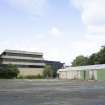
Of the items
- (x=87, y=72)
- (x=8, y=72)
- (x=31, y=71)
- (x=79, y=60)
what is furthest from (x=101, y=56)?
(x=31, y=71)

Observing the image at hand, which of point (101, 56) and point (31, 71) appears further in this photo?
point (31, 71)

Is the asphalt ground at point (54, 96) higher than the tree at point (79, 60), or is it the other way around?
the tree at point (79, 60)

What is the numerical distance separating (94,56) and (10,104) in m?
92.9

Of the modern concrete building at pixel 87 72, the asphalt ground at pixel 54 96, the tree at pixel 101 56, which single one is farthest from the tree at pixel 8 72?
the asphalt ground at pixel 54 96

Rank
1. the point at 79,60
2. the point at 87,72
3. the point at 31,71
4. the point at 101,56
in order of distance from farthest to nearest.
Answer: the point at 31,71
the point at 79,60
the point at 101,56
the point at 87,72

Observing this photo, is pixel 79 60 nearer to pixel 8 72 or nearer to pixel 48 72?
pixel 48 72

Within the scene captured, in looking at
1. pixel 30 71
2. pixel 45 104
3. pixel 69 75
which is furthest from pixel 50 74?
pixel 45 104

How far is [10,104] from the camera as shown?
47.2 feet

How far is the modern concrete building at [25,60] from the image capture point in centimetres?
13188

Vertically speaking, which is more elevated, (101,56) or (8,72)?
(101,56)

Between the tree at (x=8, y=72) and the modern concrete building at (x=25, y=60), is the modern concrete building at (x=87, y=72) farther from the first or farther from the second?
the modern concrete building at (x=25, y=60)

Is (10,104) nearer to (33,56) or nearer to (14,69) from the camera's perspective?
(14,69)

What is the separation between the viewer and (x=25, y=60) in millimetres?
137625

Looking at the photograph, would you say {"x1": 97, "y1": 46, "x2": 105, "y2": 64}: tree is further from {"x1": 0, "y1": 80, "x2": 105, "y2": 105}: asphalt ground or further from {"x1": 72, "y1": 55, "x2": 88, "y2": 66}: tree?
{"x1": 0, "y1": 80, "x2": 105, "y2": 105}: asphalt ground
